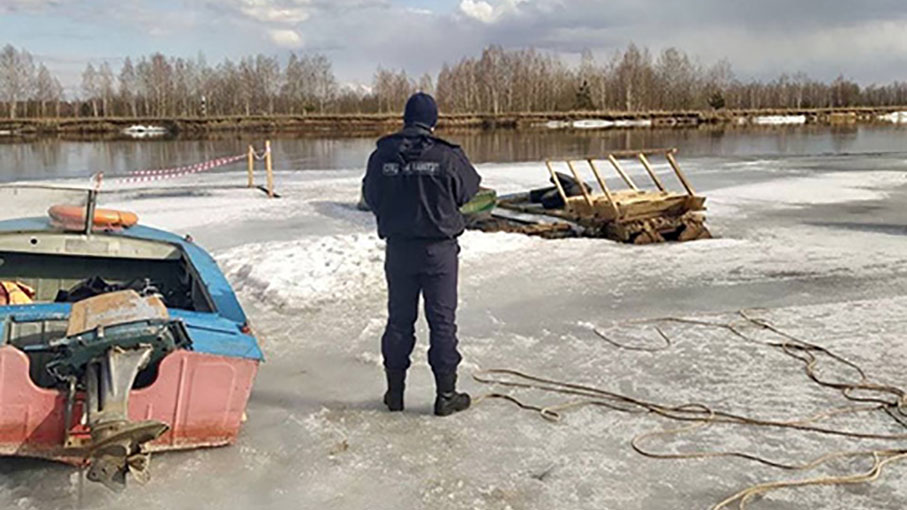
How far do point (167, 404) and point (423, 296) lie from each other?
4.29 ft

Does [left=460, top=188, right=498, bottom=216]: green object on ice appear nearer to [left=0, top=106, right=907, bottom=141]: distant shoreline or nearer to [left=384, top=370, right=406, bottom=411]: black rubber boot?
[left=384, top=370, right=406, bottom=411]: black rubber boot

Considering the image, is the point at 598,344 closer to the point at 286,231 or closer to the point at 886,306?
the point at 886,306

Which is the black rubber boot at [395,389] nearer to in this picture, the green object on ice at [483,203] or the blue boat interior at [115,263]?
the blue boat interior at [115,263]

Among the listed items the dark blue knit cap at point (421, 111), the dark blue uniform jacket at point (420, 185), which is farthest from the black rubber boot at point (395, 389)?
the dark blue knit cap at point (421, 111)

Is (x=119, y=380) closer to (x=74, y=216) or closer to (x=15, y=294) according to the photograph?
(x=15, y=294)

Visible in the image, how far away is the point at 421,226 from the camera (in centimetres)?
393

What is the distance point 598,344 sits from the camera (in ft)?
17.9

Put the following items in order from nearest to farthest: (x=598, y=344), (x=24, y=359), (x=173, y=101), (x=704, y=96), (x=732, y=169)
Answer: (x=24, y=359) < (x=598, y=344) < (x=732, y=169) < (x=173, y=101) < (x=704, y=96)

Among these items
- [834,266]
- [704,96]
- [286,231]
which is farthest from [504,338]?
[704,96]

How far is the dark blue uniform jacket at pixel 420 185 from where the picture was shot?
3934 mm

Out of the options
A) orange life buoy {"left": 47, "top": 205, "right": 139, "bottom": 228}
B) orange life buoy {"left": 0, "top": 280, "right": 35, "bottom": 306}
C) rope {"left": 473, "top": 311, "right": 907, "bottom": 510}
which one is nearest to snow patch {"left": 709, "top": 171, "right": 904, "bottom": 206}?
rope {"left": 473, "top": 311, "right": 907, "bottom": 510}

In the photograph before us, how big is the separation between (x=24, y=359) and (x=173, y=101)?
90310 mm

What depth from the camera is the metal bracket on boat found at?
3.03 metres

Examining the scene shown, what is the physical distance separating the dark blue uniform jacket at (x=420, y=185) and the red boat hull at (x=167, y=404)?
1.00 meters
